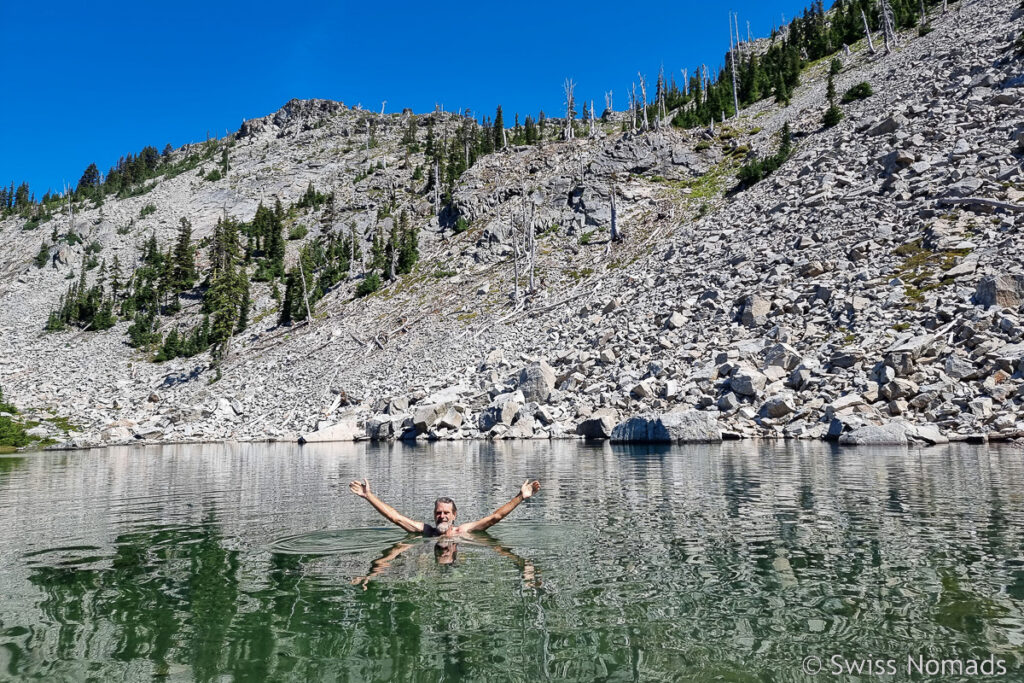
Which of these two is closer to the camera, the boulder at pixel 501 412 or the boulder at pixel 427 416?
the boulder at pixel 501 412

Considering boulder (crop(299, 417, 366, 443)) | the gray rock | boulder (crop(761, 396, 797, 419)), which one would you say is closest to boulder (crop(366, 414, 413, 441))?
boulder (crop(299, 417, 366, 443))

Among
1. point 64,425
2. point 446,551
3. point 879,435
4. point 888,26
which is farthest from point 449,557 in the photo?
point 888,26

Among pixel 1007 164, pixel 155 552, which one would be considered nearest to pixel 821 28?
pixel 1007 164

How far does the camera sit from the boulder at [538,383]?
40.4 m

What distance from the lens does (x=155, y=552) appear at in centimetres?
1063

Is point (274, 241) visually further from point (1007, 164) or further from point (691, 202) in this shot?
point (1007, 164)

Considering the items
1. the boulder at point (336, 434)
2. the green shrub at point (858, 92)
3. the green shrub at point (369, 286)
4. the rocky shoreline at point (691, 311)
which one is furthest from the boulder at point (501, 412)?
the green shrub at point (858, 92)

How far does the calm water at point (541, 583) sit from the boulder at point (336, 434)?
2614cm

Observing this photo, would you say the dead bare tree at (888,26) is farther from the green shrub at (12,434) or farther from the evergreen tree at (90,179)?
the evergreen tree at (90,179)

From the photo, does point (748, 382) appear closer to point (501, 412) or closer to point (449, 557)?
point (501, 412)

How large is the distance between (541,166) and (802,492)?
8046 cm

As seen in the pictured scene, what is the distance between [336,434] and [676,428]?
79.6 feet

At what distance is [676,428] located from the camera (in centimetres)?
3111

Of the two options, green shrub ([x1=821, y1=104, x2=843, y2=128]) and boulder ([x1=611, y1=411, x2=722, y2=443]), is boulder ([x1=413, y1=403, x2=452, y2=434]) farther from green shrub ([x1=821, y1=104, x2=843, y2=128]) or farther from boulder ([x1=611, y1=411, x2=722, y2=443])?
green shrub ([x1=821, y1=104, x2=843, y2=128])
